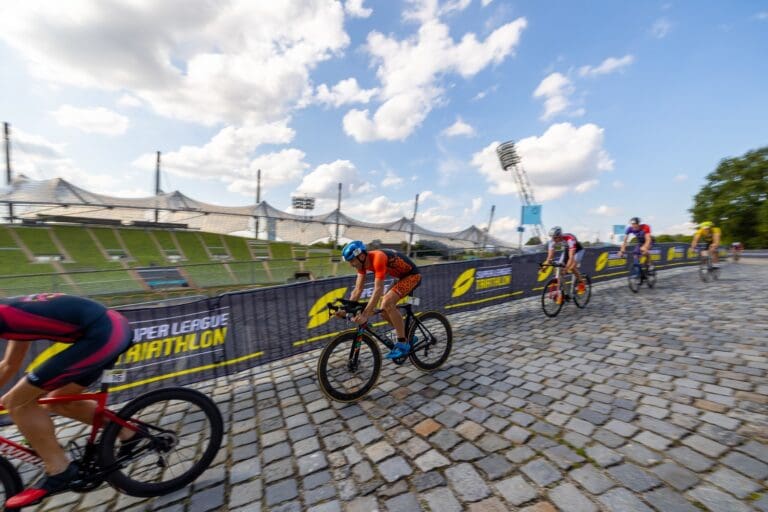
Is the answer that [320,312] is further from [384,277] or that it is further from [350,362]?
[384,277]

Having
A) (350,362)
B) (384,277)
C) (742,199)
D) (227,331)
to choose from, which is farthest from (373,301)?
(742,199)

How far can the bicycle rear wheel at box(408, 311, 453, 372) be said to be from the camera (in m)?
4.56

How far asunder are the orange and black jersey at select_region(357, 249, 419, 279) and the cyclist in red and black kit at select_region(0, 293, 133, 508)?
2664 millimetres

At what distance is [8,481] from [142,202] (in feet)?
76.6

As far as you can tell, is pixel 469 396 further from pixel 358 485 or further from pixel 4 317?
pixel 4 317

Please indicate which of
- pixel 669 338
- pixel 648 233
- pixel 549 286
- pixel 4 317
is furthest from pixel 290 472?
pixel 648 233

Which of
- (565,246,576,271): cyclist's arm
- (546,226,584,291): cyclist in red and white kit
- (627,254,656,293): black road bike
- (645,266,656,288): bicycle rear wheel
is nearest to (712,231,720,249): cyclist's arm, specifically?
(645,266,656,288): bicycle rear wheel

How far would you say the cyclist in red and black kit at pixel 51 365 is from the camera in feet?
7.19

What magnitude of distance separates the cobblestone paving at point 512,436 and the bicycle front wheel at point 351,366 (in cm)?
20

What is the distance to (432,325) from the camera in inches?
183

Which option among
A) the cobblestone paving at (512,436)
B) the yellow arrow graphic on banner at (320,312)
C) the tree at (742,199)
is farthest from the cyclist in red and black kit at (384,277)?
the tree at (742,199)

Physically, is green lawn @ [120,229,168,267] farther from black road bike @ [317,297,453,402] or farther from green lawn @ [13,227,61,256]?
black road bike @ [317,297,453,402]

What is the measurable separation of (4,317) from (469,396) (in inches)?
166

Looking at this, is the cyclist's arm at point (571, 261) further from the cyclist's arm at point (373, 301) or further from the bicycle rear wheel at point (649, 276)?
the cyclist's arm at point (373, 301)
